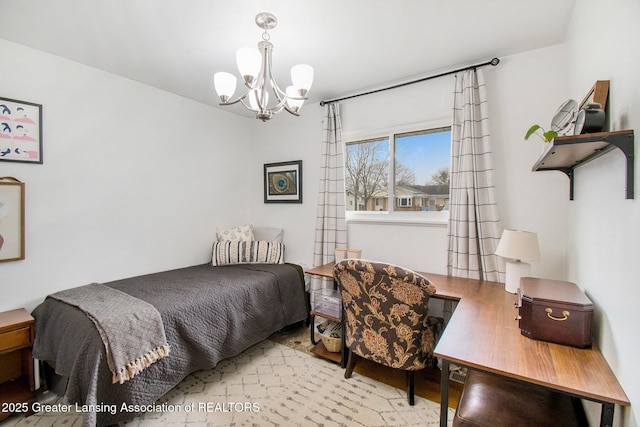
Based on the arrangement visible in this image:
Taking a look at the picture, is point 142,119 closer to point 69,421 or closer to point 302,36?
point 302,36

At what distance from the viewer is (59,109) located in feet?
7.07

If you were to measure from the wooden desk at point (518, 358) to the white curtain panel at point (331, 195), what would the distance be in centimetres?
156

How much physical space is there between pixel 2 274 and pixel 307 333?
244 centimetres

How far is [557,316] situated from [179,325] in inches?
83.5

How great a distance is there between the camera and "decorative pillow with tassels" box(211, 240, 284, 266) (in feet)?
10.2

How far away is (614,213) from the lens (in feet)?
3.24

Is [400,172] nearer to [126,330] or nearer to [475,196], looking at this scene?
[475,196]

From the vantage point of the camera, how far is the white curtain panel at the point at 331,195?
2.91 meters

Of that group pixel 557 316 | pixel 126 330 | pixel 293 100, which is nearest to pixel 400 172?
pixel 293 100

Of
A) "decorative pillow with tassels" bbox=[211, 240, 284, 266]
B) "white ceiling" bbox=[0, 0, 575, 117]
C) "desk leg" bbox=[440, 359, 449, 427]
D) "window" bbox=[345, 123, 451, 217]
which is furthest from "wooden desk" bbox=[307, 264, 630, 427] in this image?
"decorative pillow with tassels" bbox=[211, 240, 284, 266]

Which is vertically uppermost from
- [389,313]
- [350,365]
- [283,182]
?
[283,182]

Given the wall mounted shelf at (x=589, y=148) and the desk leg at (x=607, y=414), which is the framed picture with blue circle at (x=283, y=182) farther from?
the desk leg at (x=607, y=414)

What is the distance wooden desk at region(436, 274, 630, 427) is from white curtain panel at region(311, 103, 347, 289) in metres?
1.61

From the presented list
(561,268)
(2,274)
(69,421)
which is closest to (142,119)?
(2,274)
